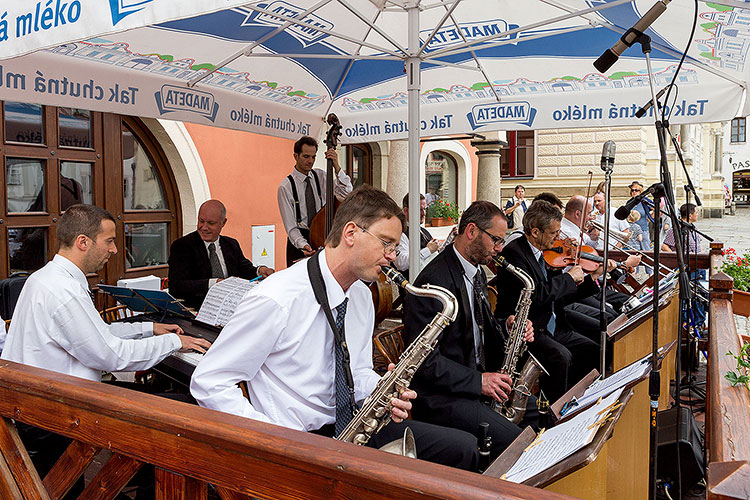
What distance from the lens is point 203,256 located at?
5.15 m

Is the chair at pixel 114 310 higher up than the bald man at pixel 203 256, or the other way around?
the bald man at pixel 203 256

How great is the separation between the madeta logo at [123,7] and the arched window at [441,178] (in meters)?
15.7

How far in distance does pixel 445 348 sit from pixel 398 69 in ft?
9.75

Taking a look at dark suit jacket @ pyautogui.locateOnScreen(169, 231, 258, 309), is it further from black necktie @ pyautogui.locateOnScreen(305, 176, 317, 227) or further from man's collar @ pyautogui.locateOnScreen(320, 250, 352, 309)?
man's collar @ pyautogui.locateOnScreen(320, 250, 352, 309)

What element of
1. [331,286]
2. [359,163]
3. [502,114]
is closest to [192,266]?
[502,114]

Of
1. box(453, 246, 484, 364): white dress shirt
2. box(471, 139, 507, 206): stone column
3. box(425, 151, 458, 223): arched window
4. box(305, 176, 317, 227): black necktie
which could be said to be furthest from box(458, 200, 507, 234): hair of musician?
box(425, 151, 458, 223): arched window

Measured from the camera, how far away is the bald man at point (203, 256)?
5.02m

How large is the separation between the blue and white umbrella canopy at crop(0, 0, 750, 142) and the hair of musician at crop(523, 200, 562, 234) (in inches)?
32.0

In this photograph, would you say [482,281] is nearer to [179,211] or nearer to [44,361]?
[44,361]

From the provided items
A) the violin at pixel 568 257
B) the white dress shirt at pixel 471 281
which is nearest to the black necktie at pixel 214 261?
the white dress shirt at pixel 471 281

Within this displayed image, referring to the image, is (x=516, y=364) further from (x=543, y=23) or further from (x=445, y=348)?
(x=543, y=23)

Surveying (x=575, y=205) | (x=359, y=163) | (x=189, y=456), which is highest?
(x=359, y=163)

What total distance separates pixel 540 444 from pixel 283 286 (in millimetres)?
1024

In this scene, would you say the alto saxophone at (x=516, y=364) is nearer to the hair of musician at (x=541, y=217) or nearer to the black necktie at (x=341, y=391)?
the hair of musician at (x=541, y=217)
